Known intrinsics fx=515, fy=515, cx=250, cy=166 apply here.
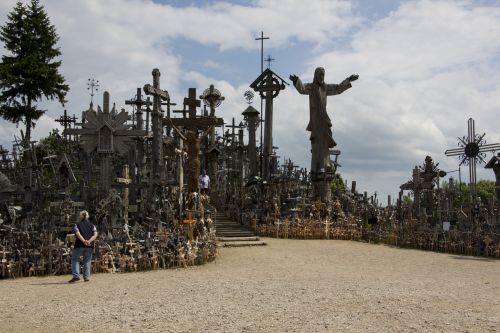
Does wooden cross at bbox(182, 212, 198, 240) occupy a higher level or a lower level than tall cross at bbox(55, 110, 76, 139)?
lower

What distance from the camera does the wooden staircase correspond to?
18.6 m

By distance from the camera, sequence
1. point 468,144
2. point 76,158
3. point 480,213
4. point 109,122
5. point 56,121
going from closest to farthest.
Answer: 1. point 109,122
2. point 480,213
3. point 468,144
4. point 76,158
5. point 56,121

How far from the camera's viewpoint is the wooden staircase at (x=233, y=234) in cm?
1856

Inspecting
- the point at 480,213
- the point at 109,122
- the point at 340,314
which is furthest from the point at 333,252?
the point at 340,314

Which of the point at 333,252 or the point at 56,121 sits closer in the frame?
the point at 333,252

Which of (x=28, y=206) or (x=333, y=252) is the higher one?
(x=28, y=206)

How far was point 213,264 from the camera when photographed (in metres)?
14.1

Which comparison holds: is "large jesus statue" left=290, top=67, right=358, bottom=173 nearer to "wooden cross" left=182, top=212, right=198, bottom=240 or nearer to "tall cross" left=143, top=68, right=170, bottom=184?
"tall cross" left=143, top=68, right=170, bottom=184

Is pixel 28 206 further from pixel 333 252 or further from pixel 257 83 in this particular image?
pixel 257 83

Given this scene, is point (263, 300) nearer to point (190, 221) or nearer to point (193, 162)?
point (190, 221)

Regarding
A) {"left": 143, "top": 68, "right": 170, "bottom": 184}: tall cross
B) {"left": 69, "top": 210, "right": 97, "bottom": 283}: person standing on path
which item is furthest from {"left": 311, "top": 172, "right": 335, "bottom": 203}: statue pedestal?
Result: {"left": 69, "top": 210, "right": 97, "bottom": 283}: person standing on path

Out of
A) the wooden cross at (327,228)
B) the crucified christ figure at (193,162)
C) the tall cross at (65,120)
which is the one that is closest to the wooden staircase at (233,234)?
the crucified christ figure at (193,162)

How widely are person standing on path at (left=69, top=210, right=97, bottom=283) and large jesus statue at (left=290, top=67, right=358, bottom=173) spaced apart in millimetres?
14696

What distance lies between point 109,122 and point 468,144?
673 inches
